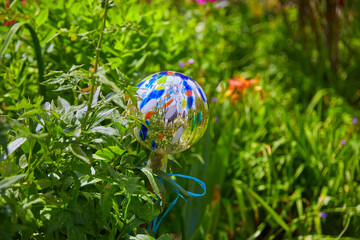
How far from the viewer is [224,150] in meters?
2.14

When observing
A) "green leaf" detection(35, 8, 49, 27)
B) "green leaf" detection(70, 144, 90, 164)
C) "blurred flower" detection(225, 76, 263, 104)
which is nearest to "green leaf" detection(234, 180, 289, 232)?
"blurred flower" detection(225, 76, 263, 104)

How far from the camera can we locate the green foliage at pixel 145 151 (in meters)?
1.03

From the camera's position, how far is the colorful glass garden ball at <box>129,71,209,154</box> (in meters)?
1.20

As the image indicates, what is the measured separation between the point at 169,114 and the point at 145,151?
202 mm

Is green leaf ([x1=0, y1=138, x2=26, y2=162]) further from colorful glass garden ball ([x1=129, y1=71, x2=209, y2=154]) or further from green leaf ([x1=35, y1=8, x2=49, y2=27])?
green leaf ([x1=35, y1=8, x2=49, y2=27])

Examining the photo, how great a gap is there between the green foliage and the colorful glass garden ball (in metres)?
0.07

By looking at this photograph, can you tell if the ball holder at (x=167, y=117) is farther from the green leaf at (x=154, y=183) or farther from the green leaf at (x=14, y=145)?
the green leaf at (x=14, y=145)

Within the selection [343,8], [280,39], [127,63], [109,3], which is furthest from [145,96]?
[280,39]

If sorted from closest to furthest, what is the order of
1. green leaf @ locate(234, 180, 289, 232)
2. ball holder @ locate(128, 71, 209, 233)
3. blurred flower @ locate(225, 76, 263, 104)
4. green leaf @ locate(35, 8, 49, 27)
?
1. ball holder @ locate(128, 71, 209, 233)
2. green leaf @ locate(35, 8, 49, 27)
3. green leaf @ locate(234, 180, 289, 232)
4. blurred flower @ locate(225, 76, 263, 104)

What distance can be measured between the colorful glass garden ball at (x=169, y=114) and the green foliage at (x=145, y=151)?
66 mm

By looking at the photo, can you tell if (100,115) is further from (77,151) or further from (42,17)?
(42,17)

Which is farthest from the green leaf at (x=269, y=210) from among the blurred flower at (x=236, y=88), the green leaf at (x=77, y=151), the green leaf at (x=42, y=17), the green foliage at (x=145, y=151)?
the green leaf at (x=77, y=151)

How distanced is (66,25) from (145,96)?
0.73m

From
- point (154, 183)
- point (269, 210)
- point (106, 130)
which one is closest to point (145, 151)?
point (154, 183)
